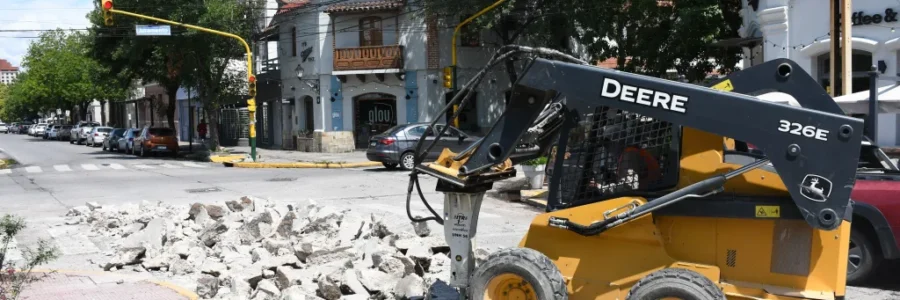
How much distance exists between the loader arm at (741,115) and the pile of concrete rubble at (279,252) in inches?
76.2

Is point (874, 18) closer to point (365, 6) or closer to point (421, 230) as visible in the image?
point (421, 230)

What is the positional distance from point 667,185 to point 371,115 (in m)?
30.8

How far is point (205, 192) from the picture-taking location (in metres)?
18.7

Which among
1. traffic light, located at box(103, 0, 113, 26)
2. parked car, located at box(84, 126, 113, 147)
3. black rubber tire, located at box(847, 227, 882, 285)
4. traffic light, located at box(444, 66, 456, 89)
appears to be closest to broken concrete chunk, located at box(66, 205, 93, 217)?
traffic light, located at box(103, 0, 113, 26)

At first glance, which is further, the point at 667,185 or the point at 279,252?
the point at 279,252

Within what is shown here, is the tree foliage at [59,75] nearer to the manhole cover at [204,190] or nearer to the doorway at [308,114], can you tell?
the doorway at [308,114]

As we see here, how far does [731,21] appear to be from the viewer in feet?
84.7

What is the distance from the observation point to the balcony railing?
34.2 metres

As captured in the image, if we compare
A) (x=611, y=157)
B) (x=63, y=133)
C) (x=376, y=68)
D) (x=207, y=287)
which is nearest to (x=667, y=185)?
(x=611, y=157)

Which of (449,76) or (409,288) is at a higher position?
(449,76)

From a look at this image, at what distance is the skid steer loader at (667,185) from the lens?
515cm

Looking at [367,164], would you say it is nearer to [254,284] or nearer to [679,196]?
[254,284]

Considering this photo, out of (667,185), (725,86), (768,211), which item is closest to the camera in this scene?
(768,211)

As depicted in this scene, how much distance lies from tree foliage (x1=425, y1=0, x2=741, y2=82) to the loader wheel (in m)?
18.0
